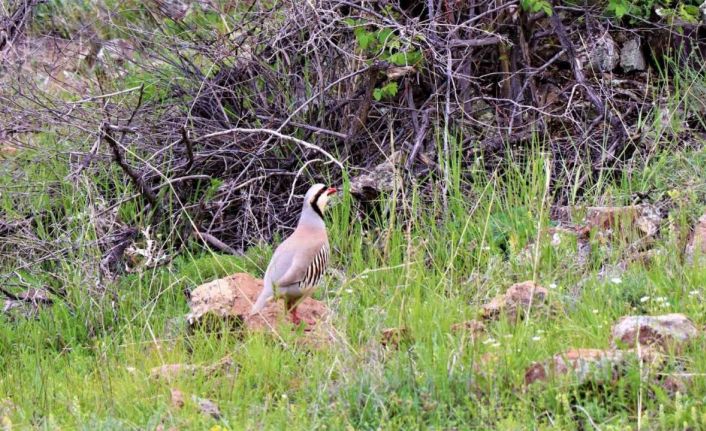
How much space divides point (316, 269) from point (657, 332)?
208 cm

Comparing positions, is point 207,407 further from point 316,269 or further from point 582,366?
point 582,366

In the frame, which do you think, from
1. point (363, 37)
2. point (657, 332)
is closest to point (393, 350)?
point (657, 332)

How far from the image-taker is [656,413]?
4.41m

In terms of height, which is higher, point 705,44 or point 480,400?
point 705,44

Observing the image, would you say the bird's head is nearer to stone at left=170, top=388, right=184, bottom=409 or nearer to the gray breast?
the gray breast

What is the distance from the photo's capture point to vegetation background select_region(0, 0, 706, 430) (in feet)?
16.6

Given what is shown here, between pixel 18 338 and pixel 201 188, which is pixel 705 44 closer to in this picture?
pixel 201 188

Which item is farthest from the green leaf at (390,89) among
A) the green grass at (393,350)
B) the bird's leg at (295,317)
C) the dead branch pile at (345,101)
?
the bird's leg at (295,317)

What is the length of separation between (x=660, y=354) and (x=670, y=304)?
797mm

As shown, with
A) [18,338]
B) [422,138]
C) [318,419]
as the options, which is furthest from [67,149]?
[318,419]

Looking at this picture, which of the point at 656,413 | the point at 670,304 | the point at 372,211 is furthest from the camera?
the point at 372,211

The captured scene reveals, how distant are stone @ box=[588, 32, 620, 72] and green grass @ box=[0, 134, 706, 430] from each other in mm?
1180

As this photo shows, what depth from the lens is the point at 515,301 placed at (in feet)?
A: 18.4

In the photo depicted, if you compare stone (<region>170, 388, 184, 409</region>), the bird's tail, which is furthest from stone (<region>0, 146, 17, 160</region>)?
stone (<region>170, 388, 184, 409</region>)
